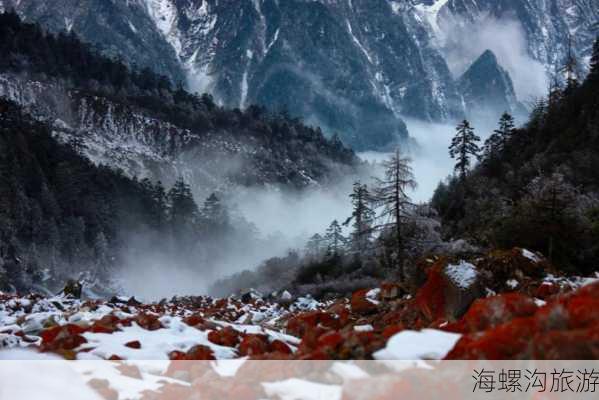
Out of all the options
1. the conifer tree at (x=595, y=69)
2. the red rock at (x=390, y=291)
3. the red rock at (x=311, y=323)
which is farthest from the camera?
the conifer tree at (x=595, y=69)

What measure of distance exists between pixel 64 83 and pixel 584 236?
147 metres

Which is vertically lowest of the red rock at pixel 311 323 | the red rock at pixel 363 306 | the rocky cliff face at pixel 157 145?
the red rock at pixel 311 323

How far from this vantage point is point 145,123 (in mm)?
142125

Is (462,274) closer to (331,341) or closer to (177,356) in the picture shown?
(331,341)

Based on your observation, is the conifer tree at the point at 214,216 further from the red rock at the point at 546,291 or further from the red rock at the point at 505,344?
the red rock at the point at 505,344

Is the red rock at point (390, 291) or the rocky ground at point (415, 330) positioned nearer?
the rocky ground at point (415, 330)

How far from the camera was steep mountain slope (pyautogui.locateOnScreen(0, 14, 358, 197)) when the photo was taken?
130875mm

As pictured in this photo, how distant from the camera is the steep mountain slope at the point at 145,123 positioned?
13088 cm

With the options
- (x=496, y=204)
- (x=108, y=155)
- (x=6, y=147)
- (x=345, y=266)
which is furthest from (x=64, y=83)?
(x=496, y=204)

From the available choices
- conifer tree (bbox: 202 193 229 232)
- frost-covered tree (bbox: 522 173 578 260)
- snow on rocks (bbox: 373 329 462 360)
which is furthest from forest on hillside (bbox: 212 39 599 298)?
conifer tree (bbox: 202 193 229 232)

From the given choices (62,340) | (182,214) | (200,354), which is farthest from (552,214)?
(182,214)

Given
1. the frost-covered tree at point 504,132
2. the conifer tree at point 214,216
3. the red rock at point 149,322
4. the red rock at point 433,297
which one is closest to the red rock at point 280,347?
the red rock at point 149,322

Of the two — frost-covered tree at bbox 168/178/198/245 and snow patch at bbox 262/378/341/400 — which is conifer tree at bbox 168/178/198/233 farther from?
snow patch at bbox 262/378/341/400

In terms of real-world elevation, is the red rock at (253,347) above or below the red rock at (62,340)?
below
